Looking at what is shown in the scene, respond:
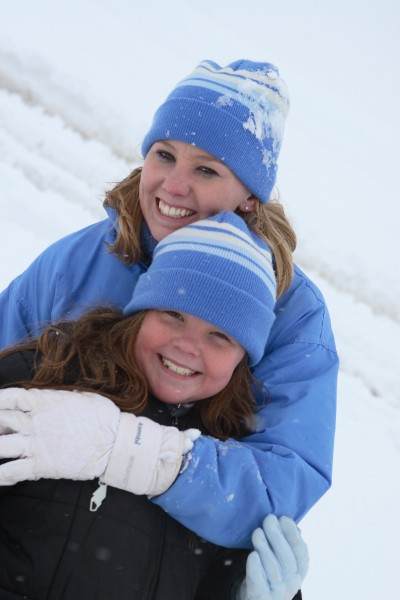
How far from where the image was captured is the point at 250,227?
5.99 ft

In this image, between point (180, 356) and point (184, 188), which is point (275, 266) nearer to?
point (184, 188)

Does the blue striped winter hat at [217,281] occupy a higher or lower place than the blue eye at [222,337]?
higher

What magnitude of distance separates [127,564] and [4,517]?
0.85ft

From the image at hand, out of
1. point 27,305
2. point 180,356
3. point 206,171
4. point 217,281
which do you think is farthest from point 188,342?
point 27,305

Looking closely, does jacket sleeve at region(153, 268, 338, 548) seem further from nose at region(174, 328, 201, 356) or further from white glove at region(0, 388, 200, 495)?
nose at region(174, 328, 201, 356)

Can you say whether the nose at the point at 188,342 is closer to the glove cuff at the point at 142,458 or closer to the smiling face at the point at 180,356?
the smiling face at the point at 180,356

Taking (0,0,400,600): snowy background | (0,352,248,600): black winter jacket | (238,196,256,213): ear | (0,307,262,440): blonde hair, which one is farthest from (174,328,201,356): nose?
(0,0,400,600): snowy background

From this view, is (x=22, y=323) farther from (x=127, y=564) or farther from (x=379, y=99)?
(x=379, y=99)

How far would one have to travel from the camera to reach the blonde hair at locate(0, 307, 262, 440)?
1.48m

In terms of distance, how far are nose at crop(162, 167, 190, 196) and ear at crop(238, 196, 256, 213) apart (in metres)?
0.19

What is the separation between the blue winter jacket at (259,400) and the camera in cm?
143

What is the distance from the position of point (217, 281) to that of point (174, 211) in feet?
1.13

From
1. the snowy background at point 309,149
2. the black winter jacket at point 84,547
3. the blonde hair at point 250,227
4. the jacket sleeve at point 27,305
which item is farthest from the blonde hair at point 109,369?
the snowy background at point 309,149

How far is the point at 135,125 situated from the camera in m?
5.55
